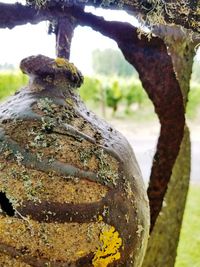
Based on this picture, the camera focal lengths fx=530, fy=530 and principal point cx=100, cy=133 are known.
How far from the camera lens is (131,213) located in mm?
967

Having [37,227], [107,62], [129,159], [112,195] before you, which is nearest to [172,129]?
[129,159]

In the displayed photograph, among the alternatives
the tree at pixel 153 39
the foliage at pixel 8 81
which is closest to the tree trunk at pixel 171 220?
the tree at pixel 153 39

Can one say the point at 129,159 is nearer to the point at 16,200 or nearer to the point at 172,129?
the point at 16,200

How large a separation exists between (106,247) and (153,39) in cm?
54

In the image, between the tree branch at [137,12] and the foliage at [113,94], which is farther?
the foliage at [113,94]

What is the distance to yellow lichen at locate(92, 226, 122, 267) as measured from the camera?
0.92 meters

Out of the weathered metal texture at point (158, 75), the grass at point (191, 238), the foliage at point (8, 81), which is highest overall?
the foliage at point (8, 81)

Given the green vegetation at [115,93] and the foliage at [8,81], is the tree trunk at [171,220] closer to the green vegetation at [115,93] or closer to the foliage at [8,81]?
the green vegetation at [115,93]

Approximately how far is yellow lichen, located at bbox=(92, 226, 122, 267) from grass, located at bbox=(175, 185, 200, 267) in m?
4.89

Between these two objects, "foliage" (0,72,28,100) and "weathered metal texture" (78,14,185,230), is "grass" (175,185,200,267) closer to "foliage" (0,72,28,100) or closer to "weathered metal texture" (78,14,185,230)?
"weathered metal texture" (78,14,185,230)

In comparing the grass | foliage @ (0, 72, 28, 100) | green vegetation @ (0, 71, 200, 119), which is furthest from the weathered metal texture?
green vegetation @ (0, 71, 200, 119)

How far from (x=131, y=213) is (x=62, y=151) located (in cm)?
17

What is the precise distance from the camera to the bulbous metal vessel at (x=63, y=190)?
0.88 metres

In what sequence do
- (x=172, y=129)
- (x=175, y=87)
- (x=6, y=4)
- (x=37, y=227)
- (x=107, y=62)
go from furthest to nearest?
(x=107, y=62) < (x=172, y=129) < (x=175, y=87) < (x=6, y=4) < (x=37, y=227)
